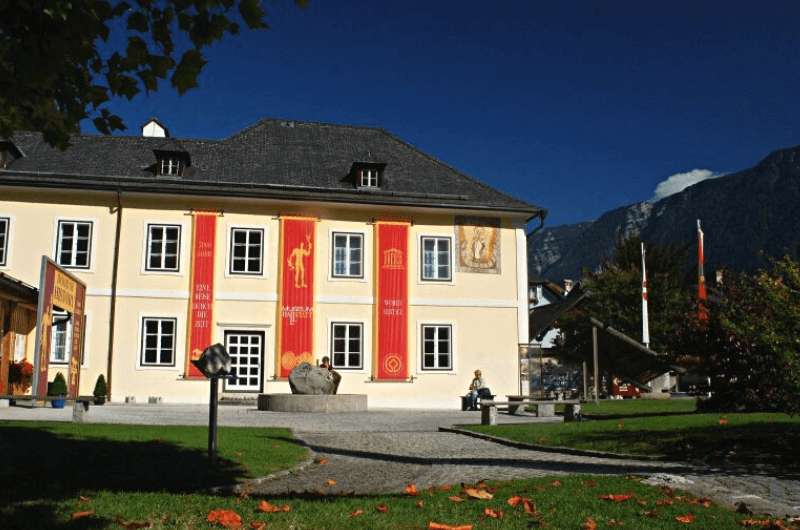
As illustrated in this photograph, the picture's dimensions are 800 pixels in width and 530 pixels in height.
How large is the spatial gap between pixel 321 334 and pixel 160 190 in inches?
284

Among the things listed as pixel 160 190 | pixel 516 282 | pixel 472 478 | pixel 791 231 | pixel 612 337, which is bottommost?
pixel 472 478

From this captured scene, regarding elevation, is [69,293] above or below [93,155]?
below

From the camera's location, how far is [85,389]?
2586 centimetres

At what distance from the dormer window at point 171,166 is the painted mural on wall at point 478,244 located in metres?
9.83

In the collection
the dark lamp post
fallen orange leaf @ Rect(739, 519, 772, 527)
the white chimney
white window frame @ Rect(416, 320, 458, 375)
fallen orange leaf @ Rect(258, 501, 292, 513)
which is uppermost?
the white chimney

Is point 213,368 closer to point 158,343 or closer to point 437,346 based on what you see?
point 158,343

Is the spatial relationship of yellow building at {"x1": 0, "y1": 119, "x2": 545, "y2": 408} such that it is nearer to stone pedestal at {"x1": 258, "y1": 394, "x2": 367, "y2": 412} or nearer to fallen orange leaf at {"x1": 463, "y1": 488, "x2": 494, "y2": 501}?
stone pedestal at {"x1": 258, "y1": 394, "x2": 367, "y2": 412}

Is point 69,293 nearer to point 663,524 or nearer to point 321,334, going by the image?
point 321,334

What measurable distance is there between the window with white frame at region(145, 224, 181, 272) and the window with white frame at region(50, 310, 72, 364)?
329 cm

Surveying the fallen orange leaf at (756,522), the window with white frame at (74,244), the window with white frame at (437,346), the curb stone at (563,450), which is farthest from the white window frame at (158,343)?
Answer: the fallen orange leaf at (756,522)

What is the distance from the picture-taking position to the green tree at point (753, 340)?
9375 millimetres

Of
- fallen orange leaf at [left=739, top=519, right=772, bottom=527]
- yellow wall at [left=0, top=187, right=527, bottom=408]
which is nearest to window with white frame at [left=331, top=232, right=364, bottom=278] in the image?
yellow wall at [left=0, top=187, right=527, bottom=408]

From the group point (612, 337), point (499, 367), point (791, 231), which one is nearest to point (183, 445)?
point (612, 337)

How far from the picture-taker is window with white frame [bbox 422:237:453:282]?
93.9 feet
